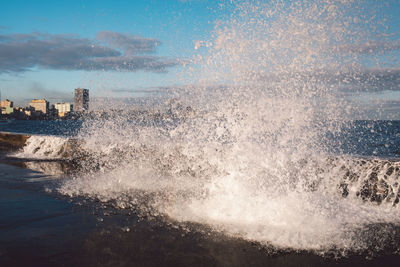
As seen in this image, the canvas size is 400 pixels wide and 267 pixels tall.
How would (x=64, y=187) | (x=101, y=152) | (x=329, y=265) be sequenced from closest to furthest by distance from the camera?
(x=329, y=265) → (x=64, y=187) → (x=101, y=152)

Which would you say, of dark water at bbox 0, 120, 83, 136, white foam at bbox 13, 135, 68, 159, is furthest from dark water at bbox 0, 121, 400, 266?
dark water at bbox 0, 120, 83, 136

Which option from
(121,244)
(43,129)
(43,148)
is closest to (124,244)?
(121,244)

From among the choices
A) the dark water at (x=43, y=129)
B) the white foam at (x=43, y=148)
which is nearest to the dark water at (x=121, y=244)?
the white foam at (x=43, y=148)

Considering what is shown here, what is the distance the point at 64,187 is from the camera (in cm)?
681

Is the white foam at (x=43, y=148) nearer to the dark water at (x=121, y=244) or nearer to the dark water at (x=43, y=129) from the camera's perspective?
the dark water at (x=121, y=244)

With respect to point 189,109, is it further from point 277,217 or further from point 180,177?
point 277,217

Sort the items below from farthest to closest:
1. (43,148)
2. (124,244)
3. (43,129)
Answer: (43,129)
(43,148)
(124,244)

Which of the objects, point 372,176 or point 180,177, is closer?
point 372,176

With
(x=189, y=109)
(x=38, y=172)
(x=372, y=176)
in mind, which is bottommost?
(x=38, y=172)

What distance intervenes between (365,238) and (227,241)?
6.87ft

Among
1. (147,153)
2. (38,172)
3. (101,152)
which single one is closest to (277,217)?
(147,153)

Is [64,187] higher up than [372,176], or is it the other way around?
[372,176]

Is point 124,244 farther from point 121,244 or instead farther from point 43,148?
point 43,148

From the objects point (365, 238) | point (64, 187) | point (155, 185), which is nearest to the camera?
point (365, 238)
